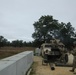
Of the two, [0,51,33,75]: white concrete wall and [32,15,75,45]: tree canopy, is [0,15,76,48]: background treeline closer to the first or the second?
[32,15,75,45]: tree canopy

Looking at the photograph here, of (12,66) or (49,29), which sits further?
(49,29)

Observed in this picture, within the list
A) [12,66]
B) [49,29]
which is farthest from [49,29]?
[12,66]

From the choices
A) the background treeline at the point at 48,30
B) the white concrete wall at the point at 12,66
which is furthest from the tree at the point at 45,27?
the white concrete wall at the point at 12,66

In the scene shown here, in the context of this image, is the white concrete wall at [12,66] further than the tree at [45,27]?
No

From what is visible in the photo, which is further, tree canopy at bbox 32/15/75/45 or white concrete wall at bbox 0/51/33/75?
tree canopy at bbox 32/15/75/45

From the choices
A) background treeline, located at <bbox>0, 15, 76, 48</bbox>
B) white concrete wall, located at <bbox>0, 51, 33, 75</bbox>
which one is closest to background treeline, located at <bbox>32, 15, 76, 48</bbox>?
background treeline, located at <bbox>0, 15, 76, 48</bbox>

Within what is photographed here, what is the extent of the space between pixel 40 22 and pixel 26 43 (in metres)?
23.3

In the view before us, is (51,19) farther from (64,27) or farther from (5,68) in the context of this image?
(5,68)

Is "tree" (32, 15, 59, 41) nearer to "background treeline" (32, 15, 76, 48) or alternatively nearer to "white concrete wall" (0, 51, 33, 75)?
"background treeline" (32, 15, 76, 48)

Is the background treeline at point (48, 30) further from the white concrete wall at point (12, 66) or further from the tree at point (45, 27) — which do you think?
the white concrete wall at point (12, 66)

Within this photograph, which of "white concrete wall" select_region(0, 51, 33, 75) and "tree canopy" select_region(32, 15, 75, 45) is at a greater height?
"tree canopy" select_region(32, 15, 75, 45)

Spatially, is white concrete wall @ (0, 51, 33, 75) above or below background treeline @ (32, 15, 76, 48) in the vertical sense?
below

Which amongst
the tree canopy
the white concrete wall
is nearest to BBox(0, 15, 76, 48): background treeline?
the tree canopy

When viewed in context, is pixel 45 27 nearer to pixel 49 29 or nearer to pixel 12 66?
pixel 49 29
